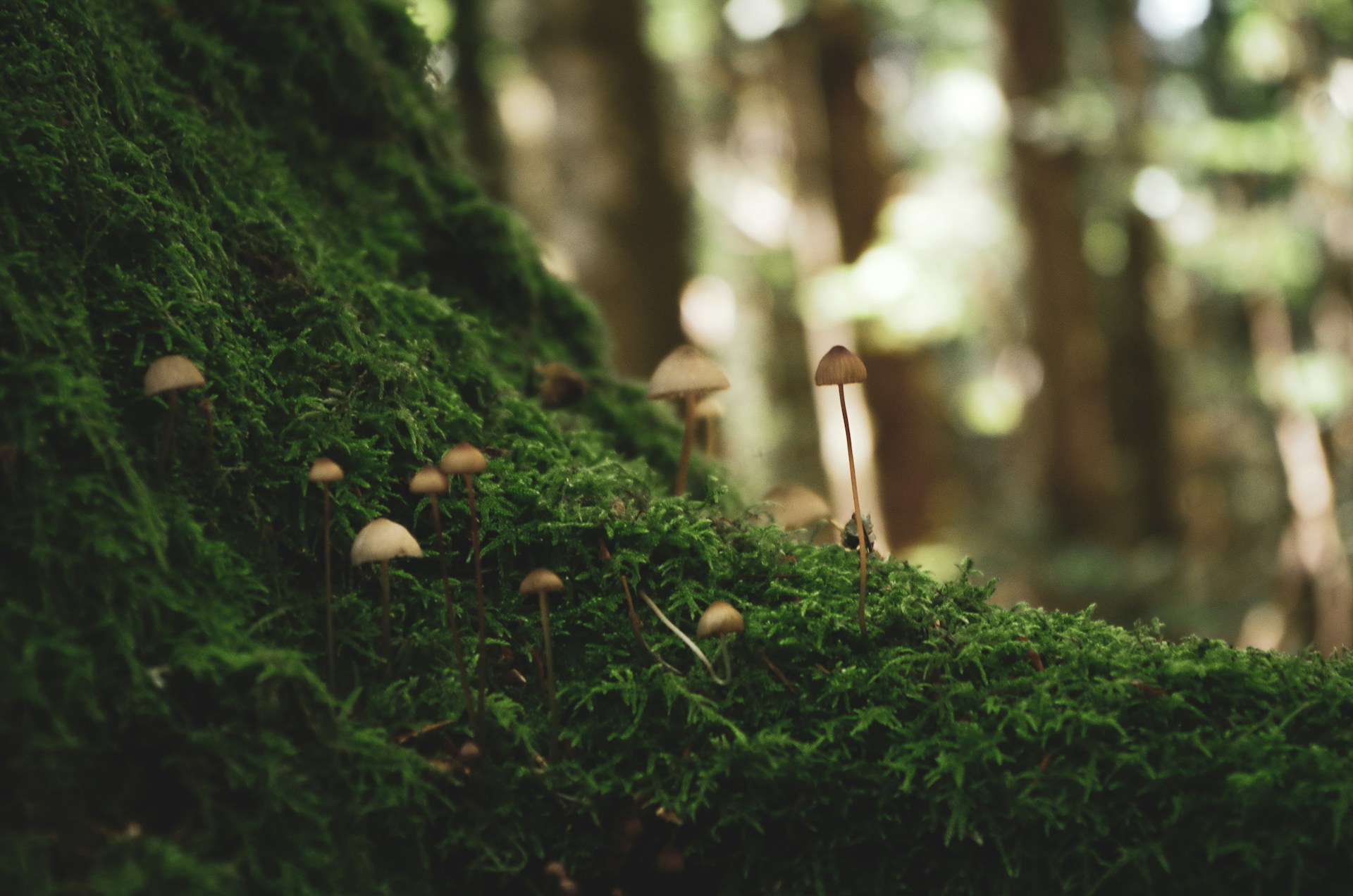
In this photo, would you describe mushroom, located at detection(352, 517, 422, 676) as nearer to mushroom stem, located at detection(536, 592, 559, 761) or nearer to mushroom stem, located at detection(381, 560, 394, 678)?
mushroom stem, located at detection(381, 560, 394, 678)

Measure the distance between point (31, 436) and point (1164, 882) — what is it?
6.76 feet

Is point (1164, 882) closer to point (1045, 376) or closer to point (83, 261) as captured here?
point (83, 261)

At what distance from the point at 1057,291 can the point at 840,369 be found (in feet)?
32.7

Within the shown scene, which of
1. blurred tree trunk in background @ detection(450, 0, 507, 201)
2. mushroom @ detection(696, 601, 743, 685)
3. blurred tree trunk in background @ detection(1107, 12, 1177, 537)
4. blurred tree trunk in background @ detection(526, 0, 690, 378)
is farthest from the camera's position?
blurred tree trunk in background @ detection(1107, 12, 1177, 537)

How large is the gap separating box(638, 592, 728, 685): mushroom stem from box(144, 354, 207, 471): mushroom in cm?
99

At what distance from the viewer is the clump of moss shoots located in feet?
4.76

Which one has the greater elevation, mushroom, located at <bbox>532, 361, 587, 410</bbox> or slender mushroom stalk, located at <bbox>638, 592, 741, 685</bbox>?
mushroom, located at <bbox>532, 361, 587, 410</bbox>

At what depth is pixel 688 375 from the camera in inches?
94.2

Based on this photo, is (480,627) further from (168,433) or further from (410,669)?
(168,433)

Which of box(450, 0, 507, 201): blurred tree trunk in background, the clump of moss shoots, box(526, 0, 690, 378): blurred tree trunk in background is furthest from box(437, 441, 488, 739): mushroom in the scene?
box(450, 0, 507, 201): blurred tree trunk in background

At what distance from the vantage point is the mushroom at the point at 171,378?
166 centimetres

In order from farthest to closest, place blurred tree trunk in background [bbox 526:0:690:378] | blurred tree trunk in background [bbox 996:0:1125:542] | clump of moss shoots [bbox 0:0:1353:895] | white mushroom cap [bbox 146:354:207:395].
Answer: blurred tree trunk in background [bbox 996:0:1125:542]
blurred tree trunk in background [bbox 526:0:690:378]
white mushroom cap [bbox 146:354:207:395]
clump of moss shoots [bbox 0:0:1353:895]

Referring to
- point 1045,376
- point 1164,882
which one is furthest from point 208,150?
point 1045,376

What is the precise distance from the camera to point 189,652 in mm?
1503
